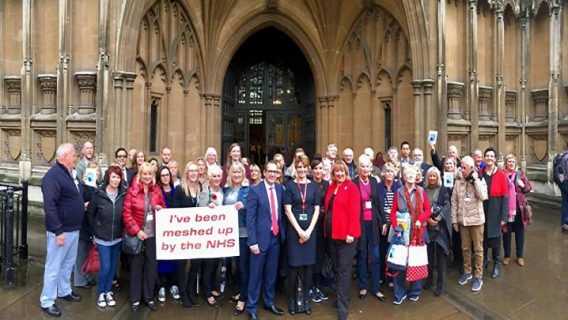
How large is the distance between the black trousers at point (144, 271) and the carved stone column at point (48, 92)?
6.97m

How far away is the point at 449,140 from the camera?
1058 cm

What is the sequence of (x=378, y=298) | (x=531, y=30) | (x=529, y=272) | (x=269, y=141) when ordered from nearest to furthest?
1. (x=378, y=298)
2. (x=529, y=272)
3. (x=531, y=30)
4. (x=269, y=141)

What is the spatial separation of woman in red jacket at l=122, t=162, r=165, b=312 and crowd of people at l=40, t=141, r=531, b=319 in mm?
12

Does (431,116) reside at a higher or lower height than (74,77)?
lower

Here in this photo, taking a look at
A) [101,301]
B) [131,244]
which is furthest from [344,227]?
[101,301]

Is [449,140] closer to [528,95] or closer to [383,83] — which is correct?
[383,83]

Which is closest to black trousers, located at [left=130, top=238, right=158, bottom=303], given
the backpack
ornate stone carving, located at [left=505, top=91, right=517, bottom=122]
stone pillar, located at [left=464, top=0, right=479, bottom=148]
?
the backpack

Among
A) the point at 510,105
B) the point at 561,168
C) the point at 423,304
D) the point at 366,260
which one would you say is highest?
the point at 510,105

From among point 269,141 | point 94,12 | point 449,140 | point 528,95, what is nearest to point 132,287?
point 94,12

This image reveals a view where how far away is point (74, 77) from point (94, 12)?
163 cm

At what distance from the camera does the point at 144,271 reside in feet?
15.9

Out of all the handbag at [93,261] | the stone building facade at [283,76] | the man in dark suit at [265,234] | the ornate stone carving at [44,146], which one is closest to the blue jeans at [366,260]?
the man in dark suit at [265,234]

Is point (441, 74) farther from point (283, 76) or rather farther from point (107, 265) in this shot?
point (107, 265)

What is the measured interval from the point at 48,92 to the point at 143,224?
7193 millimetres
